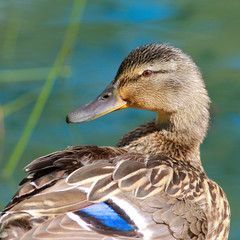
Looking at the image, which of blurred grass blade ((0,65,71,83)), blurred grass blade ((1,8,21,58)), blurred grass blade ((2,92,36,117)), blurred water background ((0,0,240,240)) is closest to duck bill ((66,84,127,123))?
blurred water background ((0,0,240,240))

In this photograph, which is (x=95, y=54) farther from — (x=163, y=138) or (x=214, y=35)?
(x=163, y=138)

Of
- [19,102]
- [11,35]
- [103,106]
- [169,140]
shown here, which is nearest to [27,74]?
[19,102]

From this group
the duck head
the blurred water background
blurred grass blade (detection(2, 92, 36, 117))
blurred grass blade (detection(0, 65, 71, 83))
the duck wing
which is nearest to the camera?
the duck wing

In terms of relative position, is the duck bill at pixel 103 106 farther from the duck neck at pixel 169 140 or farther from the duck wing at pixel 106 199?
the duck wing at pixel 106 199

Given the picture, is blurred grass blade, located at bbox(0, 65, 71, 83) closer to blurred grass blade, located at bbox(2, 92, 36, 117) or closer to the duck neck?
blurred grass blade, located at bbox(2, 92, 36, 117)

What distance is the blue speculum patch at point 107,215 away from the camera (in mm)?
4004

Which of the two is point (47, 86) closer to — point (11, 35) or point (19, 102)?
point (19, 102)

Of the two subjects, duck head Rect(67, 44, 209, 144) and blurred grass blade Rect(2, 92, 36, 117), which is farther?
blurred grass blade Rect(2, 92, 36, 117)

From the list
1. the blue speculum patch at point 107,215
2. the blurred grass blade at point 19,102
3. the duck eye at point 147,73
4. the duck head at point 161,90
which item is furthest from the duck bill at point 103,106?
the blurred grass blade at point 19,102

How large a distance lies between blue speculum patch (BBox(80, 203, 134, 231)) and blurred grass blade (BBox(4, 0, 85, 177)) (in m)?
2.33

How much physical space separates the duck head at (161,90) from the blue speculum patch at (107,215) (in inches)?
38.1

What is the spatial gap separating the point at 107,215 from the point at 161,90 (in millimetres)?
1188

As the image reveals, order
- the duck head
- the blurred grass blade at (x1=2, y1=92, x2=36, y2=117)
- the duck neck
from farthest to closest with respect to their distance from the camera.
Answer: the blurred grass blade at (x1=2, y1=92, x2=36, y2=117)
the duck neck
the duck head

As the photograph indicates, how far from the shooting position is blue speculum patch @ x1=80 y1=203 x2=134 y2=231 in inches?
158
